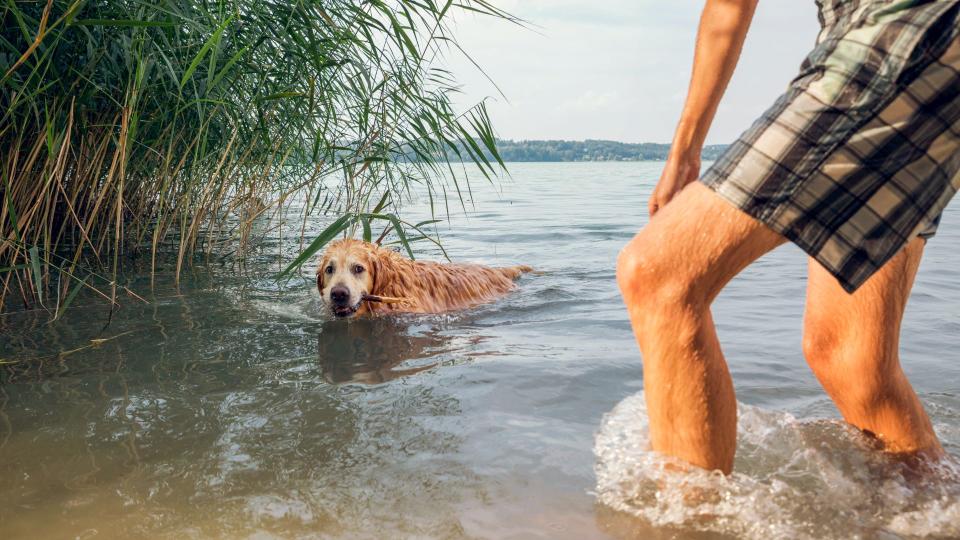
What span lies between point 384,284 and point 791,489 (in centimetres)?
→ 341

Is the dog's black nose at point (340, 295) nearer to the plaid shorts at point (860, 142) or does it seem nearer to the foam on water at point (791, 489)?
the foam on water at point (791, 489)

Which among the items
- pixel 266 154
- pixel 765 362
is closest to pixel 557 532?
pixel 765 362

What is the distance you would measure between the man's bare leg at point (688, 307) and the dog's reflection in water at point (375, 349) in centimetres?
185

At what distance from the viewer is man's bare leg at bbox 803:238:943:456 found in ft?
7.45

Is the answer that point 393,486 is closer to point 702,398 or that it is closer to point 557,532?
point 557,532

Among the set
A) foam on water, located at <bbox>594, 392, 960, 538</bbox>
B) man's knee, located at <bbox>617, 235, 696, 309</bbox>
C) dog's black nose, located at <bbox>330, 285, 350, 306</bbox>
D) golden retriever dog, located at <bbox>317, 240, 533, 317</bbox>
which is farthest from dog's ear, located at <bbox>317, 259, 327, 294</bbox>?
man's knee, located at <bbox>617, 235, 696, 309</bbox>

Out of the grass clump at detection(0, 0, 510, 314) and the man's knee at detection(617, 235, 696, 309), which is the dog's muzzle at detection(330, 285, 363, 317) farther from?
the man's knee at detection(617, 235, 696, 309)

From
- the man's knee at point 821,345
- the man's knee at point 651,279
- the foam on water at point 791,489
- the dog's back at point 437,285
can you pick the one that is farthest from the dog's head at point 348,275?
the man's knee at point 651,279

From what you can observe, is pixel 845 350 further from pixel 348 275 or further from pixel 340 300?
pixel 348 275

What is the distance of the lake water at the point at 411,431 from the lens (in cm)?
214

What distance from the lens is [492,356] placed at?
3.98m

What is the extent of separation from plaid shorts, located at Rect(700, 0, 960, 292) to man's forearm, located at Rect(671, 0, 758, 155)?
1.16 feet

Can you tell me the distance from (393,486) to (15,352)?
2453 millimetres

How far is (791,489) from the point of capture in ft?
7.57
